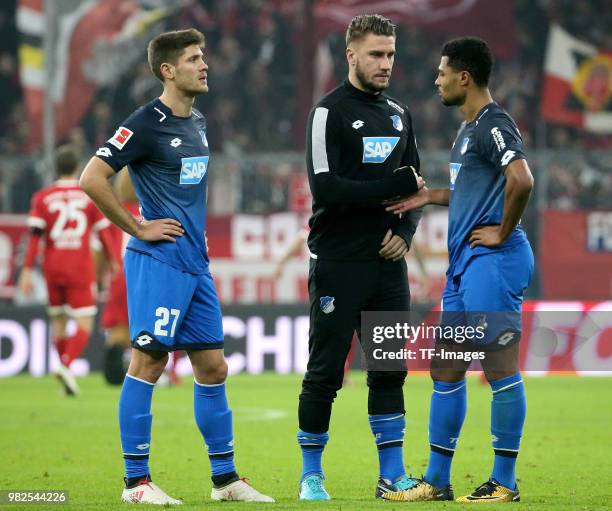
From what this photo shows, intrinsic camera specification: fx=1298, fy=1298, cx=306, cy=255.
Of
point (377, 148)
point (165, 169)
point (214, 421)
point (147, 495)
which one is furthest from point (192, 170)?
point (147, 495)

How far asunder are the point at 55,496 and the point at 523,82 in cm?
1657

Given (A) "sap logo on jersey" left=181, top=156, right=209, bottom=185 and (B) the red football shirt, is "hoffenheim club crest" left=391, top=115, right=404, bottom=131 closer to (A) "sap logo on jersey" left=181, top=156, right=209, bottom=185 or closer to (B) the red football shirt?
(A) "sap logo on jersey" left=181, top=156, right=209, bottom=185

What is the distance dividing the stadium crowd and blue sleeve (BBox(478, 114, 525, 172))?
44.6 ft

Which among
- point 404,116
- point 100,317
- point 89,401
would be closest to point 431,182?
point 100,317

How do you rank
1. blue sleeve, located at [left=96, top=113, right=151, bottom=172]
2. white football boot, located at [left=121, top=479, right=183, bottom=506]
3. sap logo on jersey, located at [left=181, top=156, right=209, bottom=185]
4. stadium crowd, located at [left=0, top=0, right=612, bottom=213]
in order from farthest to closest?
stadium crowd, located at [left=0, top=0, right=612, bottom=213] → sap logo on jersey, located at [left=181, top=156, right=209, bottom=185] → blue sleeve, located at [left=96, top=113, right=151, bottom=172] → white football boot, located at [left=121, top=479, right=183, bottom=506]

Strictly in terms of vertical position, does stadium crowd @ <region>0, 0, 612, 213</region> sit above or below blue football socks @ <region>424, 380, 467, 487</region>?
above

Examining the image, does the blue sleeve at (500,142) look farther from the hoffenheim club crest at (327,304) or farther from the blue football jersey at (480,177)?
the hoffenheim club crest at (327,304)

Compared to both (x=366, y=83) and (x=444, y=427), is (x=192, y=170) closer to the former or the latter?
(x=366, y=83)

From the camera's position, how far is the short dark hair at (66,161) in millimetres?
12625

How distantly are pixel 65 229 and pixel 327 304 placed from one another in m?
7.24

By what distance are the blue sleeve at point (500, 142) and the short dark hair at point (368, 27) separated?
687mm

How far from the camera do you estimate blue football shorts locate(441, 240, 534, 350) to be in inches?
244

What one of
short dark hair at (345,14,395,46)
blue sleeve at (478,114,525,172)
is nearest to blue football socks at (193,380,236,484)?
blue sleeve at (478,114,525,172)

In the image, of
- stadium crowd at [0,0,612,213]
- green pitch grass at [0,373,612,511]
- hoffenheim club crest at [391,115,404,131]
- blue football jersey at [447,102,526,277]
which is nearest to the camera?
blue football jersey at [447,102,526,277]
